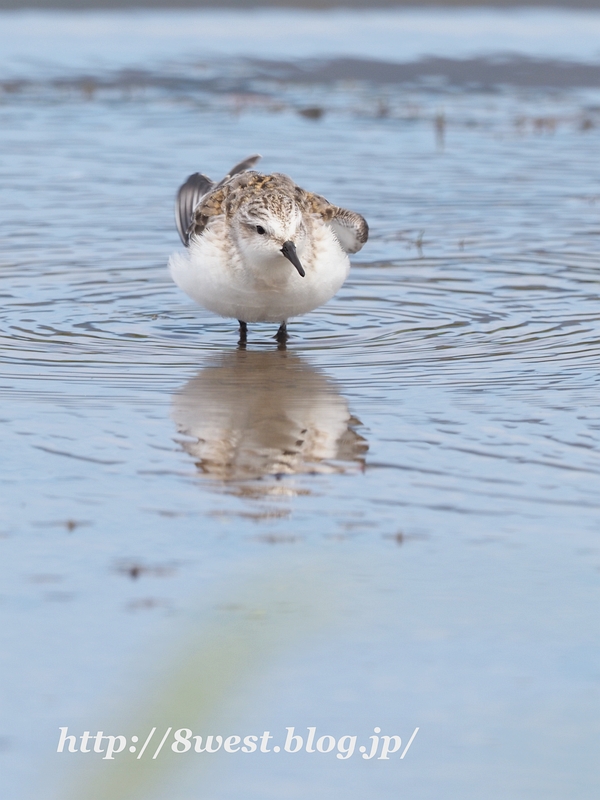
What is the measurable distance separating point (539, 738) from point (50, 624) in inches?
54.7

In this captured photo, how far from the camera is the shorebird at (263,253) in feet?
21.3

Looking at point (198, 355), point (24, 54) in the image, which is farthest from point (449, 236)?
point (24, 54)

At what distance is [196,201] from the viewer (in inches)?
310

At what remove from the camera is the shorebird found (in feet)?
21.3

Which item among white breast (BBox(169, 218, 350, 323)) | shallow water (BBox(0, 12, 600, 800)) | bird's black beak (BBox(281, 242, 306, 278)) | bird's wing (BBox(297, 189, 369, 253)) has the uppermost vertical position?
bird's wing (BBox(297, 189, 369, 253))

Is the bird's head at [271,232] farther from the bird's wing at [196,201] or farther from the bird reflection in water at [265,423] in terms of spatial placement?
the bird reflection in water at [265,423]

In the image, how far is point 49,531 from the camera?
14.4ft

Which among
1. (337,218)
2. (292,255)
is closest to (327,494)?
(292,255)

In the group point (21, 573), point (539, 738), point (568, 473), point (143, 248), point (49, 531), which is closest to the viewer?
point (539, 738)

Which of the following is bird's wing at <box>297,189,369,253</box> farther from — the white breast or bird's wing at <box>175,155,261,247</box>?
bird's wing at <box>175,155,261,247</box>

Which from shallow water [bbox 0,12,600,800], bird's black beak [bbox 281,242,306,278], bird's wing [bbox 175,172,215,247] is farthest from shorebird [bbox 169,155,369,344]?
bird's wing [bbox 175,172,215,247]

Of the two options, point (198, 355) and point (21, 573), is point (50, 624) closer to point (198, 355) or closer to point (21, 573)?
point (21, 573)

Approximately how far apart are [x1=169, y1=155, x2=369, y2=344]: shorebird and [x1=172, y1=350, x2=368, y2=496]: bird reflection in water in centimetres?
32

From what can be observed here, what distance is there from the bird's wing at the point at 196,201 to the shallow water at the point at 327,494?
52 centimetres
